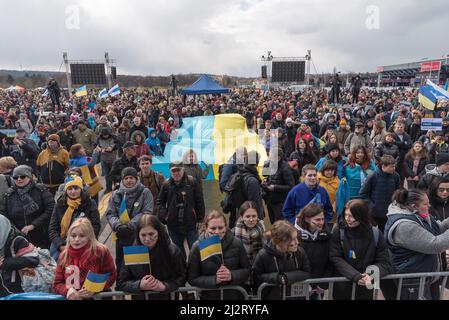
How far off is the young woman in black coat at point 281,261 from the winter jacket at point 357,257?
0.33 m

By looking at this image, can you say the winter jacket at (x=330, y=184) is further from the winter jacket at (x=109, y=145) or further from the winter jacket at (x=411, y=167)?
the winter jacket at (x=109, y=145)

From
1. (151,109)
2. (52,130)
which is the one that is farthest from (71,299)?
(151,109)

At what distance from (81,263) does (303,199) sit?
2.42 metres

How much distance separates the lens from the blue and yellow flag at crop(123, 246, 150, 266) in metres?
2.50

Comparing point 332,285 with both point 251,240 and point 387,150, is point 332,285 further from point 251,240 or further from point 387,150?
point 387,150

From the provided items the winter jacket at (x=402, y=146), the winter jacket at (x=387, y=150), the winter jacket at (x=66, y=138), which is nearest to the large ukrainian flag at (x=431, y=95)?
the winter jacket at (x=402, y=146)

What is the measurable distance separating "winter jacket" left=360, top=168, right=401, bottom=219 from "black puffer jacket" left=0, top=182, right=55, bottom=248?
392 centimetres

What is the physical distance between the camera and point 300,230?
2977 millimetres

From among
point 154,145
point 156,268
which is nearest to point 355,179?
point 156,268

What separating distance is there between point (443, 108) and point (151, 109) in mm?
11472

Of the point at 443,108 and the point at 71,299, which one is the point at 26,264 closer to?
the point at 71,299

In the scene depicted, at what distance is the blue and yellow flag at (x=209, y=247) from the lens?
259 centimetres

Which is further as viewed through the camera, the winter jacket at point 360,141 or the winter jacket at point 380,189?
the winter jacket at point 360,141
